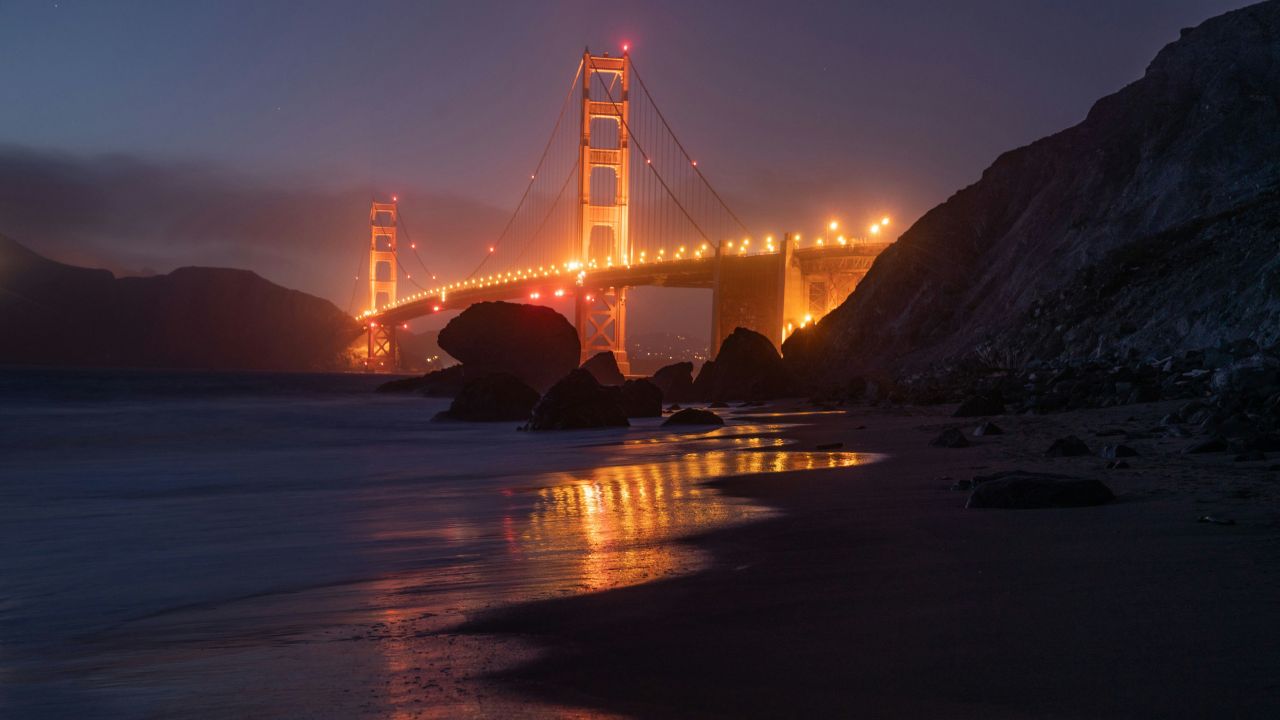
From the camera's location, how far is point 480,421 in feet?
65.3

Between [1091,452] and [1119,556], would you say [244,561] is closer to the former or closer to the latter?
[1119,556]

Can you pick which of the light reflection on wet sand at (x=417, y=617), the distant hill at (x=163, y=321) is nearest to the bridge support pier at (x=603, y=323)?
the light reflection on wet sand at (x=417, y=617)

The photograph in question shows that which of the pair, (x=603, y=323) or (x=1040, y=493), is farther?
(x=603, y=323)

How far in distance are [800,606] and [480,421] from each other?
684 inches

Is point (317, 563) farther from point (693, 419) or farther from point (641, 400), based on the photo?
point (641, 400)

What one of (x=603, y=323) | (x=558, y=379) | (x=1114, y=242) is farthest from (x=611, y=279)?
(x=1114, y=242)

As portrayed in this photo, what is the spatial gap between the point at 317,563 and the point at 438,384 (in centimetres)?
3572

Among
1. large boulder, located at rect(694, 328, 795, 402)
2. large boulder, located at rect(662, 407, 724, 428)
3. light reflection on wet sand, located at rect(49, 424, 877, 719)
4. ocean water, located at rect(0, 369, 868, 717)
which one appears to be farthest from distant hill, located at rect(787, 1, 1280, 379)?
light reflection on wet sand, located at rect(49, 424, 877, 719)

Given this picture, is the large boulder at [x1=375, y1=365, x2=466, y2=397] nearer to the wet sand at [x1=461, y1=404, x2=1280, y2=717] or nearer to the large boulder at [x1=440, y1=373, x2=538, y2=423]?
the large boulder at [x1=440, y1=373, x2=538, y2=423]

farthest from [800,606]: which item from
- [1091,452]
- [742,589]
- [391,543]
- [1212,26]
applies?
[1212,26]

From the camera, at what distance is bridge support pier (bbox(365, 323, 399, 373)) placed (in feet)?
325

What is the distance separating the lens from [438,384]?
1555 inches

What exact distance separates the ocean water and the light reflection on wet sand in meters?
0.01

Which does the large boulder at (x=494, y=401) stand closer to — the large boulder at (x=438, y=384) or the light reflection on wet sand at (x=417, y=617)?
the light reflection on wet sand at (x=417, y=617)
